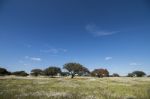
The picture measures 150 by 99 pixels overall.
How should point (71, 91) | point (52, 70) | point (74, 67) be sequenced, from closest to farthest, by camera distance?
point (71, 91) → point (74, 67) → point (52, 70)

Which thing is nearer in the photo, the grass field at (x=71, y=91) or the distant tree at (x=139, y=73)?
the grass field at (x=71, y=91)

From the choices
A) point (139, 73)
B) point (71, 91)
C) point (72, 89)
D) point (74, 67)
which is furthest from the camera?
point (139, 73)

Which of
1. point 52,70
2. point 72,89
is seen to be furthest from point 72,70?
point 72,89

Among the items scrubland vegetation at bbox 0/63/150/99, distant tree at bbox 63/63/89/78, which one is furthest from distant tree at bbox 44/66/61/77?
scrubland vegetation at bbox 0/63/150/99

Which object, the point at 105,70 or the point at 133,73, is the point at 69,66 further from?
the point at 133,73

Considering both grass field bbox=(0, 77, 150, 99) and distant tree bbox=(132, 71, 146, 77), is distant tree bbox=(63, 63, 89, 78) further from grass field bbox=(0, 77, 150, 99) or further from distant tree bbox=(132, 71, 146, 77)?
distant tree bbox=(132, 71, 146, 77)

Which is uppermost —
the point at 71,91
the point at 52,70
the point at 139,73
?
the point at 52,70

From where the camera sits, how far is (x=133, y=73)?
19188 cm

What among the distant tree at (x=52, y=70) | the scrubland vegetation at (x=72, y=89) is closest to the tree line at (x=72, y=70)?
the distant tree at (x=52, y=70)

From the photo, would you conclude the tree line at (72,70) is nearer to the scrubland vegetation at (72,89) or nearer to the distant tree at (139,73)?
the distant tree at (139,73)

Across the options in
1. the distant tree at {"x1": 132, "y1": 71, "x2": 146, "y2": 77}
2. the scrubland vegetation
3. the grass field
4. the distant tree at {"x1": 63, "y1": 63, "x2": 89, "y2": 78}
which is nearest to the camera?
the grass field

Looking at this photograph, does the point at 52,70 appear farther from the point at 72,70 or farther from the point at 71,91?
the point at 71,91

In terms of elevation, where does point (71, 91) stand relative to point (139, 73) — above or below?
below

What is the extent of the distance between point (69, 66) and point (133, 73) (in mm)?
114417
